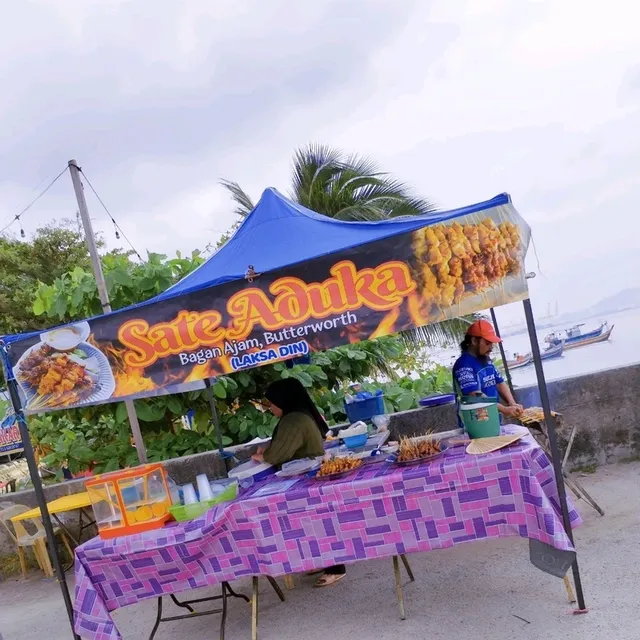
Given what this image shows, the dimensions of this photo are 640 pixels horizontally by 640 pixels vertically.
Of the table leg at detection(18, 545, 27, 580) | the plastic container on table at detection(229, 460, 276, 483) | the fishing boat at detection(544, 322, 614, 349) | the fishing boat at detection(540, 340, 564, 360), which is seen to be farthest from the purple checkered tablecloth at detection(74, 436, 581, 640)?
the fishing boat at detection(544, 322, 614, 349)

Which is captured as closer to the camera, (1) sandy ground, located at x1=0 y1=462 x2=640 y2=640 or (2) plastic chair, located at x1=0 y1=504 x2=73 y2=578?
(1) sandy ground, located at x1=0 y1=462 x2=640 y2=640

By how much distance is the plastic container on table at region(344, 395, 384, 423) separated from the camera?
5770 millimetres

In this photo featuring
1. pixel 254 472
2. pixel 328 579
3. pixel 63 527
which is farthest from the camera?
pixel 63 527

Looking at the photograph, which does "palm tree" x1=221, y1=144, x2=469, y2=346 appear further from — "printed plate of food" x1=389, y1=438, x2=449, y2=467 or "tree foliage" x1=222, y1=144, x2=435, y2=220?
"printed plate of food" x1=389, y1=438, x2=449, y2=467

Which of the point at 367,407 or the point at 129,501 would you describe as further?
the point at 367,407

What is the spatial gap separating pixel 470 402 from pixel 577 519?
939mm

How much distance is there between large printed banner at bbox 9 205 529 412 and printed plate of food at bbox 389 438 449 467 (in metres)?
0.79

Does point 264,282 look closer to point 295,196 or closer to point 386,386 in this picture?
point 386,386

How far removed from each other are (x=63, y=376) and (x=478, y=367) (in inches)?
113

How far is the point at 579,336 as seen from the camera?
20.4m

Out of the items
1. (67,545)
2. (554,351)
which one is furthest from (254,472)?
(554,351)

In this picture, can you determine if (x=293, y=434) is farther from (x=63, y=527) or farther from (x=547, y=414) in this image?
(x=63, y=527)

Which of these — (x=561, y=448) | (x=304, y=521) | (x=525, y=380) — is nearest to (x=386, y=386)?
(x=525, y=380)

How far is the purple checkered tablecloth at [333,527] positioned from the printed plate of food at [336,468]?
0.17 feet
